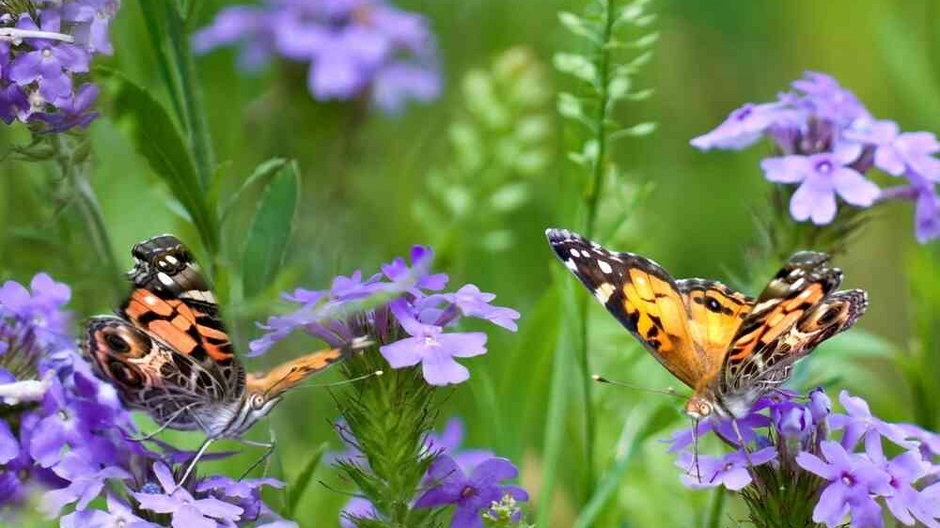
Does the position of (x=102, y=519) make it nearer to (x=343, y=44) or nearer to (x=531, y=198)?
(x=343, y=44)

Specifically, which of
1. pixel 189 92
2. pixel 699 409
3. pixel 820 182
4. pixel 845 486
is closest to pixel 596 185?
pixel 820 182

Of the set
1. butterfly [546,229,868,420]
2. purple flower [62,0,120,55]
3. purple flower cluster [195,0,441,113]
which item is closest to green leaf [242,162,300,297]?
purple flower [62,0,120,55]

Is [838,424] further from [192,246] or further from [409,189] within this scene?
[409,189]

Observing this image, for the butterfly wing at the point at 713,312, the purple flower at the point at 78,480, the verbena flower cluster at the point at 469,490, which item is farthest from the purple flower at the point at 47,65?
the butterfly wing at the point at 713,312

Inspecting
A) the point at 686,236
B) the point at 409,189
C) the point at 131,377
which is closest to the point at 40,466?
the point at 131,377

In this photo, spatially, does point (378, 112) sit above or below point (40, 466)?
above

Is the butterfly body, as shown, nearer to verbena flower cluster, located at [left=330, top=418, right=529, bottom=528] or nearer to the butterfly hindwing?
verbena flower cluster, located at [left=330, top=418, right=529, bottom=528]

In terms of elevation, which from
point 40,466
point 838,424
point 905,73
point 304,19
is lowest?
point 40,466
